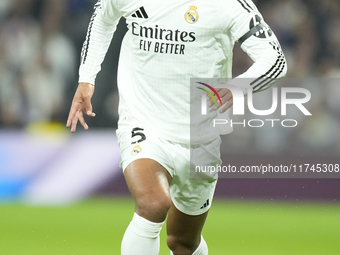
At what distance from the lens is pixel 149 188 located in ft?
10.7

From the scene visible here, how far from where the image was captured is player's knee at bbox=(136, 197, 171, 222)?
10.5 ft

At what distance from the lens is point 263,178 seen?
307 inches

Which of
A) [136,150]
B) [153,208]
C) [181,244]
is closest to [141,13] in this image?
[136,150]

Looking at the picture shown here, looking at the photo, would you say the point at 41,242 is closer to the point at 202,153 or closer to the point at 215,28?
the point at 202,153

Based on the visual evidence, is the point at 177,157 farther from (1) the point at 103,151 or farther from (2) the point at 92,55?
(1) the point at 103,151

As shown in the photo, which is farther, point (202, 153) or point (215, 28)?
point (202, 153)

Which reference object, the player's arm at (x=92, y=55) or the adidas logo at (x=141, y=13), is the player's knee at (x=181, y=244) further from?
the adidas logo at (x=141, y=13)

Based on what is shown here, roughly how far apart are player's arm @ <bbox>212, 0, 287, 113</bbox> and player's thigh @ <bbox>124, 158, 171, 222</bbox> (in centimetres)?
55

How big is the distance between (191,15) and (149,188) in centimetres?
116

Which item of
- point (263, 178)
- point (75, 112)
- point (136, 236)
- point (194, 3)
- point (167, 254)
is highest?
point (194, 3)

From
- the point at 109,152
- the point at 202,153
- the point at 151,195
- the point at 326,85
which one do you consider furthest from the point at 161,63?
the point at 326,85

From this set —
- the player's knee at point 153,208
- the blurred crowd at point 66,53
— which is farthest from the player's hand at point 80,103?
the blurred crowd at point 66,53

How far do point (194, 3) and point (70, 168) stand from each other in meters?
4.54

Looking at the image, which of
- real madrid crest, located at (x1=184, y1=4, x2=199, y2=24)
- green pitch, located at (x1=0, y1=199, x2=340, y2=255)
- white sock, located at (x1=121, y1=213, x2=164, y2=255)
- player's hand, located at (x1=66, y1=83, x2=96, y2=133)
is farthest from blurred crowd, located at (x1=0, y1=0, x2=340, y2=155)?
white sock, located at (x1=121, y1=213, x2=164, y2=255)
